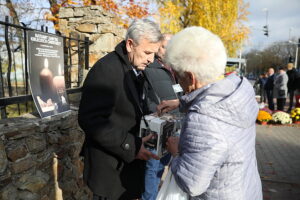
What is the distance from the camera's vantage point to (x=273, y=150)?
18.1 feet

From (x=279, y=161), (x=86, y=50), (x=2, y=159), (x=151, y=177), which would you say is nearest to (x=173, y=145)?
(x=151, y=177)

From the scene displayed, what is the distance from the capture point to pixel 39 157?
7.33 feet

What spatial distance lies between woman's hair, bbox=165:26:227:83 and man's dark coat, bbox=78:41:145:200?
577 mm

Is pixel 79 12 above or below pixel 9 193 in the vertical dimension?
above

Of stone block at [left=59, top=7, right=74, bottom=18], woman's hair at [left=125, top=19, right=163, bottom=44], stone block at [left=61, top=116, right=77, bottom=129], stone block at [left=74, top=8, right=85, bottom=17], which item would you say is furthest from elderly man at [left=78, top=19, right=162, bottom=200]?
stone block at [left=59, top=7, right=74, bottom=18]

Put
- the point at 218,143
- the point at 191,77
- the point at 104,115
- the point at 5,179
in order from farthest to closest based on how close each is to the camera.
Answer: the point at 5,179
the point at 104,115
the point at 191,77
the point at 218,143

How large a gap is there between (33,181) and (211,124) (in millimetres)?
1771

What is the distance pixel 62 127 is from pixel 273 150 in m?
4.87

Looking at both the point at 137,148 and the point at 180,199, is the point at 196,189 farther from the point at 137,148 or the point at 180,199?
the point at 137,148

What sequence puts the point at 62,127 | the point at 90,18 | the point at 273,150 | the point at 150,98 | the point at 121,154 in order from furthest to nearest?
the point at 273,150 < the point at 90,18 < the point at 62,127 < the point at 150,98 < the point at 121,154

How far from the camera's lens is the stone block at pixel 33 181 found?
203cm

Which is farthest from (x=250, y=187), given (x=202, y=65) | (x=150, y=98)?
(x=150, y=98)

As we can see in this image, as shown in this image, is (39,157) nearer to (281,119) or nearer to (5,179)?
(5,179)

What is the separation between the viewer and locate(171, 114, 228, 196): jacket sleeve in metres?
1.12
